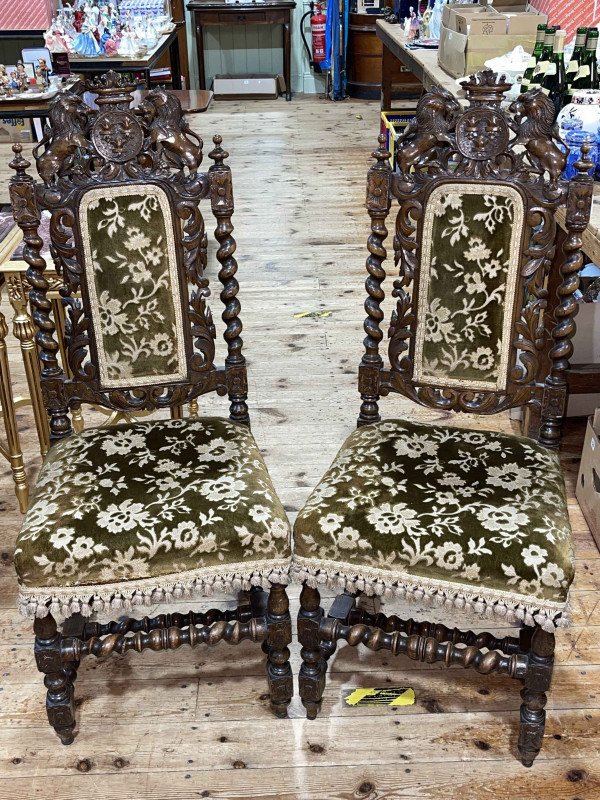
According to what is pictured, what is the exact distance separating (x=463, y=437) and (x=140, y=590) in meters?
0.73

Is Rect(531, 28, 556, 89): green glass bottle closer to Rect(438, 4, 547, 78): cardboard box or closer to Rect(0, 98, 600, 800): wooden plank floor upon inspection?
Rect(438, 4, 547, 78): cardboard box

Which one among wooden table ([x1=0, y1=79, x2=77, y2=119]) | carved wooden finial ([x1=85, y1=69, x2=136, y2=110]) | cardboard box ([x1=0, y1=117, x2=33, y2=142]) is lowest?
cardboard box ([x1=0, y1=117, x2=33, y2=142])

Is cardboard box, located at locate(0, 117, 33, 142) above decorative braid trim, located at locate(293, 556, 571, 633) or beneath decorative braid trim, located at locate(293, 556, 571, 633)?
beneath

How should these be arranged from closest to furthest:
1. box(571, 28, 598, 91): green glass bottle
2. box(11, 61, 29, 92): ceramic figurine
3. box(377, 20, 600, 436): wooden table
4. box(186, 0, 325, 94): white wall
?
box(377, 20, 600, 436): wooden table, box(571, 28, 598, 91): green glass bottle, box(11, 61, 29, 92): ceramic figurine, box(186, 0, 325, 94): white wall

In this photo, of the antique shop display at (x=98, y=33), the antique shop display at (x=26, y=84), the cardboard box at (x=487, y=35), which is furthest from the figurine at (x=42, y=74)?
the cardboard box at (x=487, y=35)

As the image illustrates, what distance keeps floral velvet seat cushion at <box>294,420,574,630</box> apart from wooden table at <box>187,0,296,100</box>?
6.77m

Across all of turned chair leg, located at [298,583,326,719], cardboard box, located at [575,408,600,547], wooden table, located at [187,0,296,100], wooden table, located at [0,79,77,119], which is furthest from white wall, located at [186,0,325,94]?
turned chair leg, located at [298,583,326,719]

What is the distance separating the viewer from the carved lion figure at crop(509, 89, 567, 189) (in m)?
1.67

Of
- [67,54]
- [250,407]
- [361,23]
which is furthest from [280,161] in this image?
[250,407]

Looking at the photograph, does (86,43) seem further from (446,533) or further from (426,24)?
(446,533)

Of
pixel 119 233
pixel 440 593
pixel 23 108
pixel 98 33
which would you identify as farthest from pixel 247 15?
pixel 440 593

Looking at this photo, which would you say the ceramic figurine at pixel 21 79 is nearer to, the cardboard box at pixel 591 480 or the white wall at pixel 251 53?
the cardboard box at pixel 591 480

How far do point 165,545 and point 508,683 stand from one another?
33.1 inches

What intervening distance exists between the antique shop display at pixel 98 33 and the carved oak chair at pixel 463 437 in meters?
4.16
